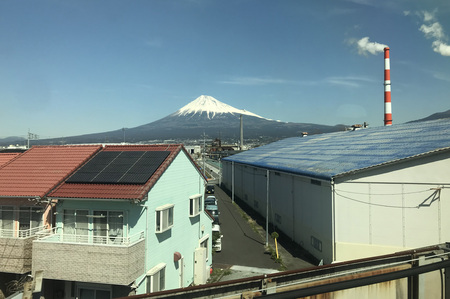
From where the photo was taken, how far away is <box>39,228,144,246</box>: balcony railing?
1231cm

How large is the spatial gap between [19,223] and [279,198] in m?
19.8

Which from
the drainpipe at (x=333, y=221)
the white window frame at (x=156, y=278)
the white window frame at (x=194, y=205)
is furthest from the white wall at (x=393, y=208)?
the white window frame at (x=156, y=278)

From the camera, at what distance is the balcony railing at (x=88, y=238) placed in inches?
485

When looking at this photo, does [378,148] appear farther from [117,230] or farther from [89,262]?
[89,262]

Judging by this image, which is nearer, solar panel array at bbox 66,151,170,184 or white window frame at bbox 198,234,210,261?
solar panel array at bbox 66,151,170,184

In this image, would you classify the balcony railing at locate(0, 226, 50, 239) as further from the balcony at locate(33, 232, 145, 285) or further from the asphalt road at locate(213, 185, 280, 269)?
the asphalt road at locate(213, 185, 280, 269)

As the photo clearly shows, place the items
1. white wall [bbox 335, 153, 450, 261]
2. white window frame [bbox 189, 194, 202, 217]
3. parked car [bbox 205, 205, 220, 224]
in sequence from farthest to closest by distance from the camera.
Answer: parked car [bbox 205, 205, 220, 224]
white wall [bbox 335, 153, 450, 261]
white window frame [bbox 189, 194, 202, 217]

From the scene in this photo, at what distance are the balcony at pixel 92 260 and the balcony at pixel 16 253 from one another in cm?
75

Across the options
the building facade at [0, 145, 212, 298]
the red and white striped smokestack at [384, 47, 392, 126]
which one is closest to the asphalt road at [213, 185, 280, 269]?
the building facade at [0, 145, 212, 298]

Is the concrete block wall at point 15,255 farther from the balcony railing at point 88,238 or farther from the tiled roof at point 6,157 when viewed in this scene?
the tiled roof at point 6,157

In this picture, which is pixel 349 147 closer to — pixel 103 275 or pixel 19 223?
pixel 103 275

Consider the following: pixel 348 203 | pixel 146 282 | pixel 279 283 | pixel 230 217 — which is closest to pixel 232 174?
pixel 230 217

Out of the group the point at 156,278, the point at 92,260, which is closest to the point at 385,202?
the point at 156,278

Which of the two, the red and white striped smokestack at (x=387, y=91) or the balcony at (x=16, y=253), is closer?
the balcony at (x=16, y=253)
